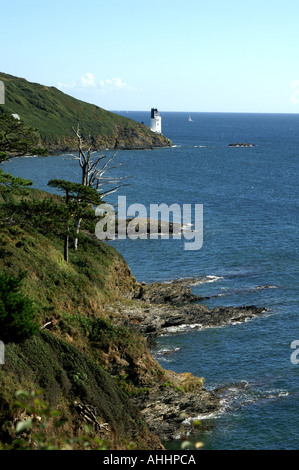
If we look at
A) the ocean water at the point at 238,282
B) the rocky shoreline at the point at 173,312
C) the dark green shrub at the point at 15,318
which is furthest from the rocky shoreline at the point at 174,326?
the dark green shrub at the point at 15,318

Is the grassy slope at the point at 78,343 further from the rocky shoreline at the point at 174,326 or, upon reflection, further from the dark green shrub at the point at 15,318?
the rocky shoreline at the point at 174,326

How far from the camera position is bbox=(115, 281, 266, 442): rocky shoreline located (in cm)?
3111

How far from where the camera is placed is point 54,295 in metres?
39.3

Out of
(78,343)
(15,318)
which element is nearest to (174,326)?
(78,343)

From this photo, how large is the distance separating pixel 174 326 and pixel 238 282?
Result: 1417 centimetres

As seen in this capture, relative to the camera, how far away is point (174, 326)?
45406 mm

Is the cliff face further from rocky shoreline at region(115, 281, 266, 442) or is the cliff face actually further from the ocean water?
the ocean water

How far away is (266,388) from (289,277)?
82.3 feet

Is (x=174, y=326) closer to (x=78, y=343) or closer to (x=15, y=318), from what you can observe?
(x=78, y=343)

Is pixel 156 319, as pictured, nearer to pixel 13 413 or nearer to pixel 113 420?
pixel 113 420

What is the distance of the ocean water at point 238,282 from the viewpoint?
32.4 metres

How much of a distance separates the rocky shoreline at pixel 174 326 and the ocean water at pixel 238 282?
903 millimetres

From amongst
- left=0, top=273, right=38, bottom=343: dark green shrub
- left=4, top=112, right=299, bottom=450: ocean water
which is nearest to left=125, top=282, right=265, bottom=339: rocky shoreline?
left=4, top=112, right=299, bottom=450: ocean water

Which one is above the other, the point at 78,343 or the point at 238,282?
the point at 78,343
